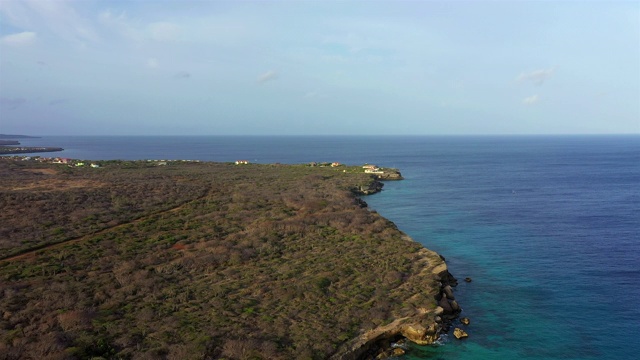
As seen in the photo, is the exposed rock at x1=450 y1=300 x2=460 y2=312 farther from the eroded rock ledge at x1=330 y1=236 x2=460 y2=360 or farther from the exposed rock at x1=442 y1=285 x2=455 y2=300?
the exposed rock at x1=442 y1=285 x2=455 y2=300

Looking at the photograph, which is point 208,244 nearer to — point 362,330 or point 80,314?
point 80,314

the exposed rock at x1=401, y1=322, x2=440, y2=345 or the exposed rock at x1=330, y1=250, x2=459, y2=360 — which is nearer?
the exposed rock at x1=330, y1=250, x2=459, y2=360

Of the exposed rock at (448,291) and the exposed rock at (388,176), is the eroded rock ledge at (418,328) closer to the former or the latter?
the exposed rock at (448,291)

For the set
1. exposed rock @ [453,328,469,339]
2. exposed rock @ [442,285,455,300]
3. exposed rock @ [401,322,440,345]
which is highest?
exposed rock @ [442,285,455,300]

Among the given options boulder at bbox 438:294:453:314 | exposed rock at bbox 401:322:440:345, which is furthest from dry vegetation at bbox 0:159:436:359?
exposed rock at bbox 401:322:440:345

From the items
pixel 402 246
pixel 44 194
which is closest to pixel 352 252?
pixel 402 246

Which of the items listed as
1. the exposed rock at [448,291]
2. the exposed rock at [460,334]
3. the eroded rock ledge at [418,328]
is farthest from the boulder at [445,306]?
the exposed rock at [460,334]

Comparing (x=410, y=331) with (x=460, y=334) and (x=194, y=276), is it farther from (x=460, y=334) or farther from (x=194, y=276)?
(x=194, y=276)

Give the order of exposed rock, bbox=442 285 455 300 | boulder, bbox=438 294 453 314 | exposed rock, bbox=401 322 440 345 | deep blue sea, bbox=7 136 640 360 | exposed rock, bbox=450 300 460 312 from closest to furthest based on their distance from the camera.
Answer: exposed rock, bbox=401 322 440 345, deep blue sea, bbox=7 136 640 360, boulder, bbox=438 294 453 314, exposed rock, bbox=450 300 460 312, exposed rock, bbox=442 285 455 300

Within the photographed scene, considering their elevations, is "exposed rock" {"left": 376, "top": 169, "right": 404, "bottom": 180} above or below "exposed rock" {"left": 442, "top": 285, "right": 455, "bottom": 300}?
above
